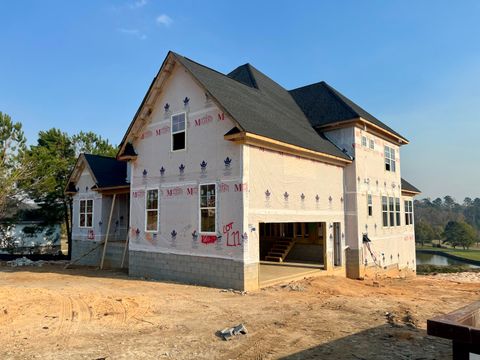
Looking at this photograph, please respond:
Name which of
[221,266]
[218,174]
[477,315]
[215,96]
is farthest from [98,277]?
[477,315]

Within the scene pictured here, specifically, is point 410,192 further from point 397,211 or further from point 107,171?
point 107,171

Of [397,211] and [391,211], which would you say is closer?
[391,211]

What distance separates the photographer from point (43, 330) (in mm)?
7445

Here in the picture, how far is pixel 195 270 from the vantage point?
43.4ft

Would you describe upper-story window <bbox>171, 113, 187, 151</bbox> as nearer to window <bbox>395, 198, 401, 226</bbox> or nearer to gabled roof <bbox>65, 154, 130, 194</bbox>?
gabled roof <bbox>65, 154, 130, 194</bbox>

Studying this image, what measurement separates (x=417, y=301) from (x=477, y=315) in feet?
26.5

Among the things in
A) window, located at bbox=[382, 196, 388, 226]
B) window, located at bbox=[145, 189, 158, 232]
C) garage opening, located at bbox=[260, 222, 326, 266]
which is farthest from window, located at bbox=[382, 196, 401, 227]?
window, located at bbox=[145, 189, 158, 232]

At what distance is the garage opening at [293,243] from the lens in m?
19.5

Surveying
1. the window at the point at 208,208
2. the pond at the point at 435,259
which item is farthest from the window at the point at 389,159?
the pond at the point at 435,259

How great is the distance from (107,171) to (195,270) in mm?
11382

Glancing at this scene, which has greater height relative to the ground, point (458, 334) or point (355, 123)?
point (355, 123)

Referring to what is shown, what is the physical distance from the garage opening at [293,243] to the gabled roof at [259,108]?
16.8ft

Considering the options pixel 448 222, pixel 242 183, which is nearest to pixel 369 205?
pixel 242 183

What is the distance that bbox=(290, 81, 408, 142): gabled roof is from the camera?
1842 cm
